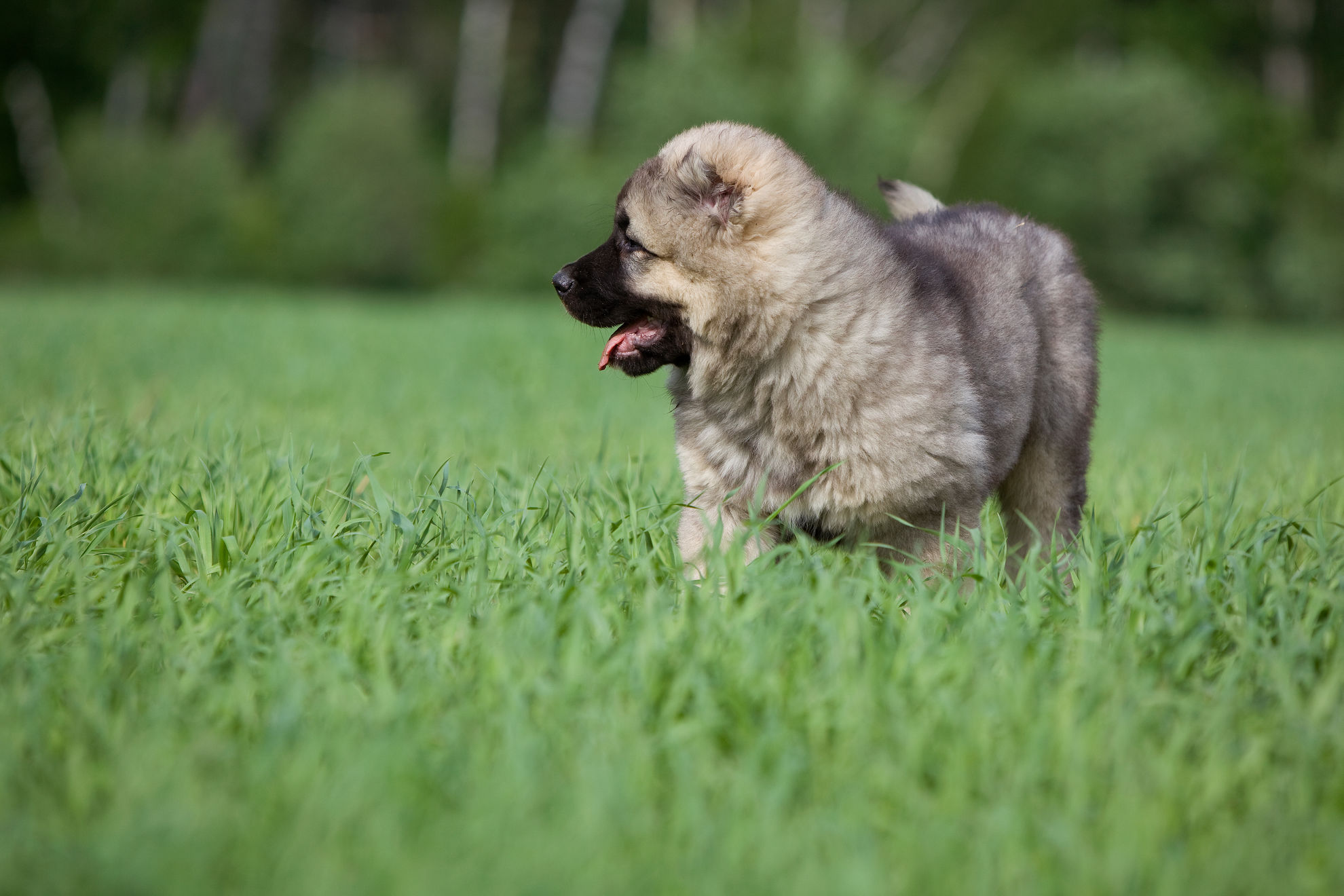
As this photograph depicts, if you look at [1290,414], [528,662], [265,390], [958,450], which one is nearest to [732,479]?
[958,450]

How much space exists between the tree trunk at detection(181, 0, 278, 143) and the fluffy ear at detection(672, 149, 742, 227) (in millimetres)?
26859

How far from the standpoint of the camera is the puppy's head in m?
2.93

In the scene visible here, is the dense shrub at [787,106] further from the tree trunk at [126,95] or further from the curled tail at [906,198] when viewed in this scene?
the curled tail at [906,198]

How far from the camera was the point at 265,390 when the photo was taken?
23.0 ft

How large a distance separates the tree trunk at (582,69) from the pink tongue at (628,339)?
79.0 feet

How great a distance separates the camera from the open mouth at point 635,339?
3074 millimetres

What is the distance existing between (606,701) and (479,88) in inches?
1045

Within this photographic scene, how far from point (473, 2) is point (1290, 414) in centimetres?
2232

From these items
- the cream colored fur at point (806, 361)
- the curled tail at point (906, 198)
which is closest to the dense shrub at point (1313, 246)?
the curled tail at point (906, 198)

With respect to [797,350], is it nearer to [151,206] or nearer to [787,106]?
[787,106]

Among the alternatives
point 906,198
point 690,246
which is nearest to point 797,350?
point 690,246

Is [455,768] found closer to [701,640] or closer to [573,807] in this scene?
[573,807]

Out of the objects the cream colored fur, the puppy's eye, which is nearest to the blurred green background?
the puppy's eye

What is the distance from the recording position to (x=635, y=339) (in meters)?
3.11
